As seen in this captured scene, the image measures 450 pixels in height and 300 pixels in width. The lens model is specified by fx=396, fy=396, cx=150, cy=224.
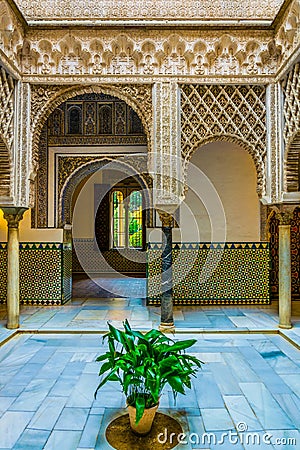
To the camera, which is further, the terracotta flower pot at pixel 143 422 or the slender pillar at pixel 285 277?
the slender pillar at pixel 285 277

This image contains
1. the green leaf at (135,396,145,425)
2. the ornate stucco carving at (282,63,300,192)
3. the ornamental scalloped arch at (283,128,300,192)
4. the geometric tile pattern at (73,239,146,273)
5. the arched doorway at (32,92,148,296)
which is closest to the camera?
the green leaf at (135,396,145,425)

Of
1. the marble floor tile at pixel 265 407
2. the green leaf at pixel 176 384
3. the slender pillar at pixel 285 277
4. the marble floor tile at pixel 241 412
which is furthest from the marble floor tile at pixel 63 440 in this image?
the slender pillar at pixel 285 277

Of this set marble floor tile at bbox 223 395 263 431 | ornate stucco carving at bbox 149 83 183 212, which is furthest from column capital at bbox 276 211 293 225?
marble floor tile at bbox 223 395 263 431

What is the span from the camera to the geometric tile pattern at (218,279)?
634cm

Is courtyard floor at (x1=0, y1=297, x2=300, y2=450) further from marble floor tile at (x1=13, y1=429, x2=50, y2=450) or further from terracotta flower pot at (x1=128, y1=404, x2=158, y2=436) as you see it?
terracotta flower pot at (x1=128, y1=404, x2=158, y2=436)

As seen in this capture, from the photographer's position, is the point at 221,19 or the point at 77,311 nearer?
the point at 221,19

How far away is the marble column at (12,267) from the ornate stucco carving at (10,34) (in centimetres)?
177

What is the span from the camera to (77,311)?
5910 mm

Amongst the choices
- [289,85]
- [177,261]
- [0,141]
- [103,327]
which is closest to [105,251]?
[177,261]

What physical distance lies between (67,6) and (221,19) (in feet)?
6.05

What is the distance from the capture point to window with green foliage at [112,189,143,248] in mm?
11492

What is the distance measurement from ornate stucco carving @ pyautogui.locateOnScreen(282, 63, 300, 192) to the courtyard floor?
6.10 feet

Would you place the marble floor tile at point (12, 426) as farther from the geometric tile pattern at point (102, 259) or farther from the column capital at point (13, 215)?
the geometric tile pattern at point (102, 259)

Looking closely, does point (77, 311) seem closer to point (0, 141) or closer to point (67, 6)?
point (0, 141)
